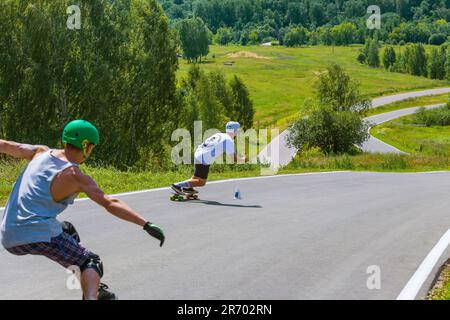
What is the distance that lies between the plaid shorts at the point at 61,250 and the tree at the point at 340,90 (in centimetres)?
8551

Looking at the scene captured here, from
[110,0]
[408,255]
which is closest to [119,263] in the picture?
[408,255]

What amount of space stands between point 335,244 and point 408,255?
108cm

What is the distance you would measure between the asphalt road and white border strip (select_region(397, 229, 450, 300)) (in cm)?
9

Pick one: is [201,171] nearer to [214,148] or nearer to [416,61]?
[214,148]

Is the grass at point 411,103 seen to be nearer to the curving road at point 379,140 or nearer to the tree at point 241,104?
the curving road at point 379,140

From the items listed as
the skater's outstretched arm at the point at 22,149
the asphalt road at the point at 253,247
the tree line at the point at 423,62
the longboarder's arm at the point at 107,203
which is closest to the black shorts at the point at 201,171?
the asphalt road at the point at 253,247

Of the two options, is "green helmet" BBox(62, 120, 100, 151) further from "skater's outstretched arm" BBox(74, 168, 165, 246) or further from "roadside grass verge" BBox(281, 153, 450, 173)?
"roadside grass verge" BBox(281, 153, 450, 173)

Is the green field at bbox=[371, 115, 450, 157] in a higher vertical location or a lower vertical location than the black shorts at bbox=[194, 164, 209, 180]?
lower

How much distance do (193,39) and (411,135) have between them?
112913mm

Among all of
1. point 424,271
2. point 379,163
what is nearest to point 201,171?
point 424,271

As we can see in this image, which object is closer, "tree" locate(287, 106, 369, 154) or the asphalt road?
the asphalt road

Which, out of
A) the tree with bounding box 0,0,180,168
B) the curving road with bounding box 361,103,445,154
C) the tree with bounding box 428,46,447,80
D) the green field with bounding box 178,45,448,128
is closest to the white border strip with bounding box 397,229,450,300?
the tree with bounding box 0,0,180,168

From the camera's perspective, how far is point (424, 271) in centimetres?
752

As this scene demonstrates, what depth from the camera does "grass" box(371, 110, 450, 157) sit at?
78.2 m
